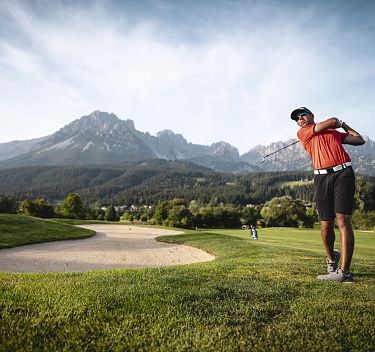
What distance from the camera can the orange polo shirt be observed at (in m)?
5.61

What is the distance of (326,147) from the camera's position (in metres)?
5.75

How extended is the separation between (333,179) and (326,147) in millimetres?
628

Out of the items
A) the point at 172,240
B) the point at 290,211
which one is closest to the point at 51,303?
the point at 172,240

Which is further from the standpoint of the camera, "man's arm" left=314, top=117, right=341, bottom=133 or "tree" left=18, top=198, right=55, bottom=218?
"tree" left=18, top=198, right=55, bottom=218

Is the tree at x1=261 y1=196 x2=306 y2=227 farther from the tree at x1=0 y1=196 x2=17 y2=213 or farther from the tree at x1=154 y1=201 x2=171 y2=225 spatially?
the tree at x1=0 y1=196 x2=17 y2=213

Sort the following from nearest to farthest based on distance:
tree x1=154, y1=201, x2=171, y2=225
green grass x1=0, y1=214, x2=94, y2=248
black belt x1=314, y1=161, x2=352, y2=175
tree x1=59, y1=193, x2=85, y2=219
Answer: black belt x1=314, y1=161, x2=352, y2=175, green grass x1=0, y1=214, x2=94, y2=248, tree x1=59, y1=193, x2=85, y2=219, tree x1=154, y1=201, x2=171, y2=225

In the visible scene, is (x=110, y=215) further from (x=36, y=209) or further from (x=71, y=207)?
(x=36, y=209)

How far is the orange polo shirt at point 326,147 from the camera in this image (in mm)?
5605

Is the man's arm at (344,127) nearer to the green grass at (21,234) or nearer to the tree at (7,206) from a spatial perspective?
the green grass at (21,234)

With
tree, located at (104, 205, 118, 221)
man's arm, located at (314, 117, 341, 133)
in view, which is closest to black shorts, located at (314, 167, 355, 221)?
man's arm, located at (314, 117, 341, 133)

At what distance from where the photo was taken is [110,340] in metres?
2.99

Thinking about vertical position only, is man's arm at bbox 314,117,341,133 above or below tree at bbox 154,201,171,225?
above

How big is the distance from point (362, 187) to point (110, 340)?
86.6 metres

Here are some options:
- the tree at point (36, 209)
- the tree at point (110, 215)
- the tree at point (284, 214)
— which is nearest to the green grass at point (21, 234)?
the tree at point (36, 209)
